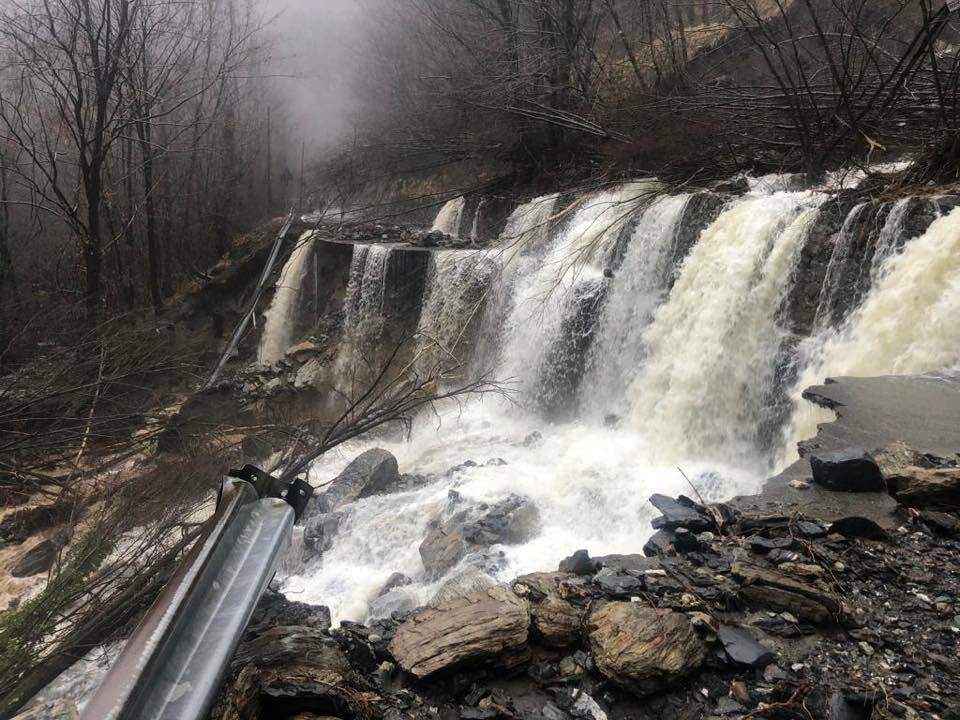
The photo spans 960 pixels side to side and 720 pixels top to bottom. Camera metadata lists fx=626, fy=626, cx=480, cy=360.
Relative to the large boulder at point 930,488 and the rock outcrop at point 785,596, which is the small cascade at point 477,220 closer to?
the large boulder at point 930,488

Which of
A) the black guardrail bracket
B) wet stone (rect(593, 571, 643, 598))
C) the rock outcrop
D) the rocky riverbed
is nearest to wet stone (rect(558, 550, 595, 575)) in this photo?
the rocky riverbed

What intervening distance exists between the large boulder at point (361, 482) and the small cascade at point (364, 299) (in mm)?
4474

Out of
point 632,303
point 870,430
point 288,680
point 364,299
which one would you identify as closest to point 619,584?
point 288,680

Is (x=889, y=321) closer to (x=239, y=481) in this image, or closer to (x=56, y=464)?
(x=239, y=481)

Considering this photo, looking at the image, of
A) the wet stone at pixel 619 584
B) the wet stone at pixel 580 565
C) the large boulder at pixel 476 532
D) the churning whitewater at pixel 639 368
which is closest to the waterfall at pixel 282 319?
the churning whitewater at pixel 639 368

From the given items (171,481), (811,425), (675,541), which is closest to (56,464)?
(171,481)

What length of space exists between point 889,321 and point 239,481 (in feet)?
18.0

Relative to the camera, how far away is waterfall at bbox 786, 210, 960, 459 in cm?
503

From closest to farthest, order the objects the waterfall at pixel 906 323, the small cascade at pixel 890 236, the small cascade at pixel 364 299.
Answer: the waterfall at pixel 906 323
the small cascade at pixel 890 236
the small cascade at pixel 364 299

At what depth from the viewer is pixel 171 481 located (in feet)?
10.4

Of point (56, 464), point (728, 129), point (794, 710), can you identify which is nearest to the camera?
point (794, 710)

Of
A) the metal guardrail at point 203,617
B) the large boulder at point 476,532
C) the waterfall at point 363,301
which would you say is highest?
the metal guardrail at point 203,617

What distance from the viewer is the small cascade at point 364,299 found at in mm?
11430

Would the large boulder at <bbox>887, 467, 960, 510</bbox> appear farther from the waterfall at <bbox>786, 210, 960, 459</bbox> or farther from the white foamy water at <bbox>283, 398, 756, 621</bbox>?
the white foamy water at <bbox>283, 398, 756, 621</bbox>
